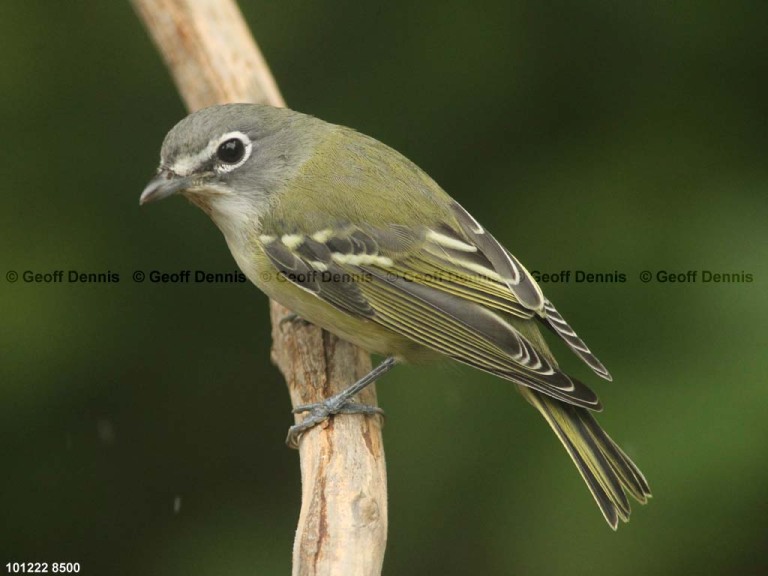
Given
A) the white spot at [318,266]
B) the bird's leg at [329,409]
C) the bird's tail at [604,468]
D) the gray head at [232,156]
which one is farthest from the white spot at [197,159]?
the bird's tail at [604,468]

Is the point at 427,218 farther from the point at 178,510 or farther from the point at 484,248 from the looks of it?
the point at 178,510

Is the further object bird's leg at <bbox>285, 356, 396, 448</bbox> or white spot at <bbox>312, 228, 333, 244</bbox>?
white spot at <bbox>312, 228, 333, 244</bbox>

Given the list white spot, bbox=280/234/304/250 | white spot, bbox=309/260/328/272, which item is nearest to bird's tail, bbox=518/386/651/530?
white spot, bbox=309/260/328/272

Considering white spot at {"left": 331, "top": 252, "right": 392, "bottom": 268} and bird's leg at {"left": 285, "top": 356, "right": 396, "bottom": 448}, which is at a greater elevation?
white spot at {"left": 331, "top": 252, "right": 392, "bottom": 268}

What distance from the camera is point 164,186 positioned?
3373 mm

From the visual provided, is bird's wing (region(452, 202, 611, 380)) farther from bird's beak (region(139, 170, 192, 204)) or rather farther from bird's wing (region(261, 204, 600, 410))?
bird's beak (region(139, 170, 192, 204))

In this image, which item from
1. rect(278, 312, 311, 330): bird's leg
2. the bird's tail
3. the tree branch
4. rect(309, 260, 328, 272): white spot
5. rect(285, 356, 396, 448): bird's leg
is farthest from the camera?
rect(278, 312, 311, 330): bird's leg

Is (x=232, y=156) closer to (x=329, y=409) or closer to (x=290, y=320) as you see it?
(x=290, y=320)

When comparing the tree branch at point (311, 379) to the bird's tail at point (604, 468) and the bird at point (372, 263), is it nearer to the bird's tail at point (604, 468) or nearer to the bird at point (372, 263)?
the bird at point (372, 263)

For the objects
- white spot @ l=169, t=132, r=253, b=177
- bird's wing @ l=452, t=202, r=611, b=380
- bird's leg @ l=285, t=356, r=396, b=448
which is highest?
white spot @ l=169, t=132, r=253, b=177

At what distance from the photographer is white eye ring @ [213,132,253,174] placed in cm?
346

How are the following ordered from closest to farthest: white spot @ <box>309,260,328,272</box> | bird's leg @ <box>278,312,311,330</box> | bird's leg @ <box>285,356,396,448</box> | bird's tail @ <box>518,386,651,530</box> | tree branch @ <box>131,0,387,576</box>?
tree branch @ <box>131,0,387,576</box> < bird's tail @ <box>518,386,651,530</box> < bird's leg @ <box>285,356,396,448</box> < white spot @ <box>309,260,328,272</box> < bird's leg @ <box>278,312,311,330</box>

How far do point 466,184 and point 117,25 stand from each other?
199 cm

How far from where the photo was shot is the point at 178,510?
14.5 feet
